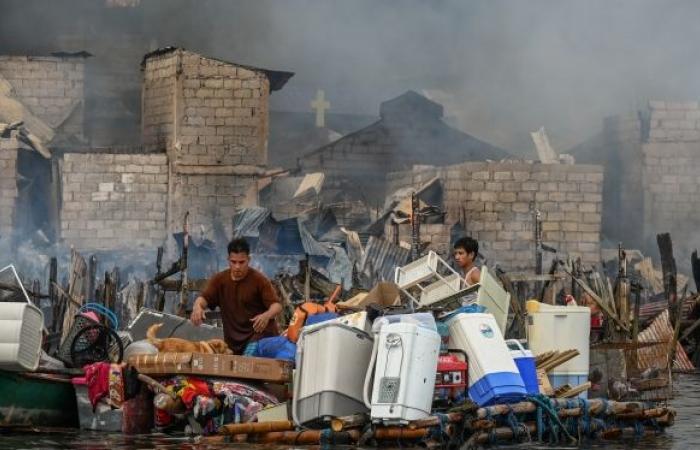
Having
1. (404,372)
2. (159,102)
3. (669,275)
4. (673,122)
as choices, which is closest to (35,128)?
(159,102)

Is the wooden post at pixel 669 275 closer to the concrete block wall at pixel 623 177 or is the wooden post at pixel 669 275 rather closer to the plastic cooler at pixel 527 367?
the plastic cooler at pixel 527 367

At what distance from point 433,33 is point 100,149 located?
12772 millimetres

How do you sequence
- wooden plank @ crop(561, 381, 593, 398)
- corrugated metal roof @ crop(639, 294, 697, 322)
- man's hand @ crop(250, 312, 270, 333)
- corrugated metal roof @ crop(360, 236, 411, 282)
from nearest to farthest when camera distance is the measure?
man's hand @ crop(250, 312, 270, 333)
wooden plank @ crop(561, 381, 593, 398)
corrugated metal roof @ crop(639, 294, 697, 322)
corrugated metal roof @ crop(360, 236, 411, 282)

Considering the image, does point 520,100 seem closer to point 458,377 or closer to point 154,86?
point 154,86

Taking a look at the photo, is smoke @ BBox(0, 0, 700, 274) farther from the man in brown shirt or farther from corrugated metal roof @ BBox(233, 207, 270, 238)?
the man in brown shirt

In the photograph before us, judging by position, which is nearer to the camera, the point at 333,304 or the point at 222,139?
the point at 333,304

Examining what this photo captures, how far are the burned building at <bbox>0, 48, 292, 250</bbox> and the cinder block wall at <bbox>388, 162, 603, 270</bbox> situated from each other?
3.97m

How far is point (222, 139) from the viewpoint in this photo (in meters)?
33.4

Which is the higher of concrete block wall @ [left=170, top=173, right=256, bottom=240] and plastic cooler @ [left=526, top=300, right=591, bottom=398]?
concrete block wall @ [left=170, top=173, right=256, bottom=240]

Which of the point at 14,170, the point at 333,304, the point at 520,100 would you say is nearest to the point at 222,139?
the point at 14,170

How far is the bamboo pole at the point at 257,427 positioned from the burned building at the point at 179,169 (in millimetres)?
21117

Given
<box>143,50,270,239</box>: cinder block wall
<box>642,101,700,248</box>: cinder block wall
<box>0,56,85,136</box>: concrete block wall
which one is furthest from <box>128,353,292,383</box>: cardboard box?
<box>642,101,700,248</box>: cinder block wall

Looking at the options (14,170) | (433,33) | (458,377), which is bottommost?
(458,377)

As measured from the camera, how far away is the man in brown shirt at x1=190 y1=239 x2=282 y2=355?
43.5 feet
